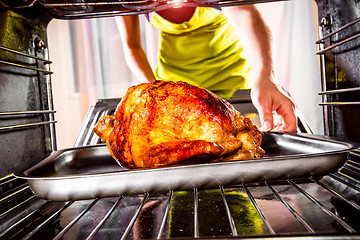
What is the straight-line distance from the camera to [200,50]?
6.81 ft

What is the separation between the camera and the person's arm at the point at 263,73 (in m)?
1.15

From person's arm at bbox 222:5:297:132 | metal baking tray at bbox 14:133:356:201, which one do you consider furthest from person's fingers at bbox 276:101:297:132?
metal baking tray at bbox 14:133:356:201

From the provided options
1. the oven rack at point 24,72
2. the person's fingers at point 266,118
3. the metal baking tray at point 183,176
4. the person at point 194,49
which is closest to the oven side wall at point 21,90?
the oven rack at point 24,72

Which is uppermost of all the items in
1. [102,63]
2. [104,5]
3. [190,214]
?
[102,63]

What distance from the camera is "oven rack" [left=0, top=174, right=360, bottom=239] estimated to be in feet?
1.69

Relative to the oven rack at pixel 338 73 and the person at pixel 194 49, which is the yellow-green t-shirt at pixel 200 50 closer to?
the person at pixel 194 49

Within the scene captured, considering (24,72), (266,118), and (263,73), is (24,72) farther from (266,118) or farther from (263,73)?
(263,73)

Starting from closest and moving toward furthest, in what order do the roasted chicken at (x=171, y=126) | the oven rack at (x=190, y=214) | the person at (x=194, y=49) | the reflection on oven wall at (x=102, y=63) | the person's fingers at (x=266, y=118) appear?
the oven rack at (x=190, y=214), the roasted chicken at (x=171, y=126), the person's fingers at (x=266, y=118), the person at (x=194, y=49), the reflection on oven wall at (x=102, y=63)

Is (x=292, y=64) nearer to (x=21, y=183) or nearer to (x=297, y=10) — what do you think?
(x=297, y=10)

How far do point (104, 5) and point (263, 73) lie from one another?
0.79 metres

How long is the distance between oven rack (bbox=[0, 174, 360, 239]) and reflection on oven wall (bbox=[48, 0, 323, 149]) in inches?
104

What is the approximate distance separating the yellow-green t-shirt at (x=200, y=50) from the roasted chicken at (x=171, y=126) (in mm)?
1195

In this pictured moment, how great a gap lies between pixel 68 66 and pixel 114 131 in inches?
123

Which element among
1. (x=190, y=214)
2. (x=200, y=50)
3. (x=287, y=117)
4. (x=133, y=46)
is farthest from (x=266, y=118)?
(x=133, y=46)
